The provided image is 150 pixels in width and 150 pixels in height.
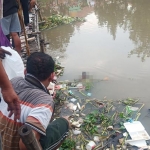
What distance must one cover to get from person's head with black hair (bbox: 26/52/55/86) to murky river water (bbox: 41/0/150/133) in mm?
2046

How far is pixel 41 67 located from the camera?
2215 millimetres

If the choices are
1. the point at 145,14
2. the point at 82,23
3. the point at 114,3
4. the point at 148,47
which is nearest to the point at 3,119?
the point at 148,47

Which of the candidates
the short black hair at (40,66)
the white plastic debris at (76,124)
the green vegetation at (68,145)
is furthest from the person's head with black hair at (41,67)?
the white plastic debris at (76,124)

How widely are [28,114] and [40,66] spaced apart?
0.46 m

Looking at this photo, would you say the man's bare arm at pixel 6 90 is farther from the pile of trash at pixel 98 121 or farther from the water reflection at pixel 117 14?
the water reflection at pixel 117 14

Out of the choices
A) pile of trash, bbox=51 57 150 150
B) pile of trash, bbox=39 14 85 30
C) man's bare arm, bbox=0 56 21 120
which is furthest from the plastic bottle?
pile of trash, bbox=39 14 85 30

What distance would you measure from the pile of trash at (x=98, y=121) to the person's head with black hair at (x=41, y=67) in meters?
1.30

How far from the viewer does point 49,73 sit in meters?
2.26

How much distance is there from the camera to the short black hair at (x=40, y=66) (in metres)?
2.20

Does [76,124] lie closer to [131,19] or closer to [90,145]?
[90,145]

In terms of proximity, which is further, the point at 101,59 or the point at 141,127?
the point at 101,59

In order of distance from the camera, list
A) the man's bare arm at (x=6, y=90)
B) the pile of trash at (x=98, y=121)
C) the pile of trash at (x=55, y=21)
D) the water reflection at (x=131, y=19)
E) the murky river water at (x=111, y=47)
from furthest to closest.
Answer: the pile of trash at (x=55, y=21) < the water reflection at (x=131, y=19) < the murky river water at (x=111, y=47) < the pile of trash at (x=98, y=121) < the man's bare arm at (x=6, y=90)

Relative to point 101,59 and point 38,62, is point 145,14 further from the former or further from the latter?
point 38,62

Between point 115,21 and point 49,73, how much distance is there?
271 inches
